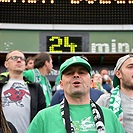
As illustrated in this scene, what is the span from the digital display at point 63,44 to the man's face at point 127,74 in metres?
9.17

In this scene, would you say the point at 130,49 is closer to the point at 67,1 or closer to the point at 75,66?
the point at 67,1

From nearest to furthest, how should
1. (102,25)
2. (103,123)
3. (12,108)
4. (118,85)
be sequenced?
(103,123) → (118,85) → (12,108) → (102,25)

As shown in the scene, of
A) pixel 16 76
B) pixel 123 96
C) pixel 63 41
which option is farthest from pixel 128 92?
pixel 63 41

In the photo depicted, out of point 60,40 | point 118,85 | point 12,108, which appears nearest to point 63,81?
point 118,85

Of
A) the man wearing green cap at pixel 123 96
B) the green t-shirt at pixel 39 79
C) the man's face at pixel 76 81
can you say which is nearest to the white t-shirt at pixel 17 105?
the green t-shirt at pixel 39 79

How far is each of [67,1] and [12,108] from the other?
407 inches

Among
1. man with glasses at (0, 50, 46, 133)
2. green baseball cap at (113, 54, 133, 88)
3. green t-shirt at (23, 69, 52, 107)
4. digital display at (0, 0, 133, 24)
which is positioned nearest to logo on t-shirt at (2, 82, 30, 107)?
man with glasses at (0, 50, 46, 133)

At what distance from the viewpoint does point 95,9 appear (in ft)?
49.4

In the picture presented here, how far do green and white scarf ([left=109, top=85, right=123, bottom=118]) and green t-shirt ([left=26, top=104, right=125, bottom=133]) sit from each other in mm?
451

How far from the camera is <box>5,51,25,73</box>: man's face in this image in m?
5.54

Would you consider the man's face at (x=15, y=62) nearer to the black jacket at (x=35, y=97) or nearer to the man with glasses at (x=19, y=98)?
the man with glasses at (x=19, y=98)

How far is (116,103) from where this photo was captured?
396cm

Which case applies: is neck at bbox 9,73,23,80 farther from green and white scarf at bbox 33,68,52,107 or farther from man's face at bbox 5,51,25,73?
green and white scarf at bbox 33,68,52,107

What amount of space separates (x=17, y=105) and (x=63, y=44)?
853cm
